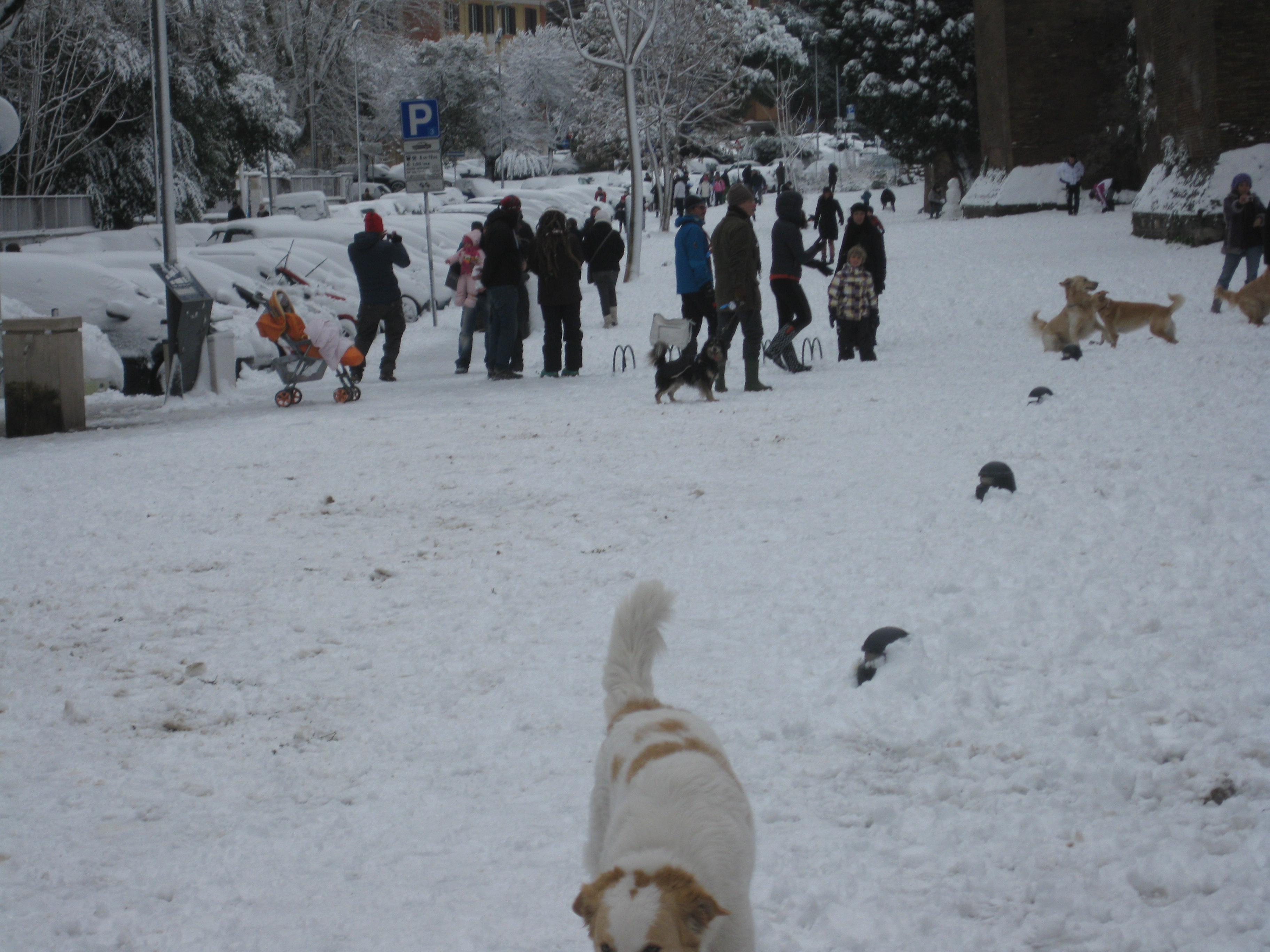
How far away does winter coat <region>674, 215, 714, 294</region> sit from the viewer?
1280cm

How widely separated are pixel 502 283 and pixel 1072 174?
81.1ft

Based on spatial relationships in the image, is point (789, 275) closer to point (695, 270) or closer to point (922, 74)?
point (695, 270)

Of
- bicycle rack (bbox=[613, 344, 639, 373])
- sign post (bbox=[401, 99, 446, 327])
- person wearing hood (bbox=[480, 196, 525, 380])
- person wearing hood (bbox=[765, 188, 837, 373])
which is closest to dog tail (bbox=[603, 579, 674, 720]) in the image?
person wearing hood (bbox=[765, 188, 837, 373])

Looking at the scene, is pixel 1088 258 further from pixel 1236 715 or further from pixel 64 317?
pixel 1236 715

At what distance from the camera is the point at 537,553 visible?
693cm

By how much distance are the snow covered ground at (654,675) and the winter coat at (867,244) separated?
4.03 metres

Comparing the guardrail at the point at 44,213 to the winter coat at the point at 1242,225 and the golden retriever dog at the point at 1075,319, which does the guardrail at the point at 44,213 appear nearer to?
the golden retriever dog at the point at 1075,319

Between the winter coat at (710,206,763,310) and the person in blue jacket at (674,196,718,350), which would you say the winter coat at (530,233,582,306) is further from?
A: the winter coat at (710,206,763,310)

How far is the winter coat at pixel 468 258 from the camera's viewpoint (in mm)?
15188

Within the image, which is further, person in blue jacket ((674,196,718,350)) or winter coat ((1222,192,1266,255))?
winter coat ((1222,192,1266,255))

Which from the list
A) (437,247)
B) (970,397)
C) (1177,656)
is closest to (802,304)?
(970,397)

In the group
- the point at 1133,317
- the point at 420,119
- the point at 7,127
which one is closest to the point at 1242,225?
the point at 1133,317

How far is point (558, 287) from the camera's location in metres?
14.3

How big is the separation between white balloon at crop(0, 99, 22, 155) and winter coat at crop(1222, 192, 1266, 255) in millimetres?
13319
